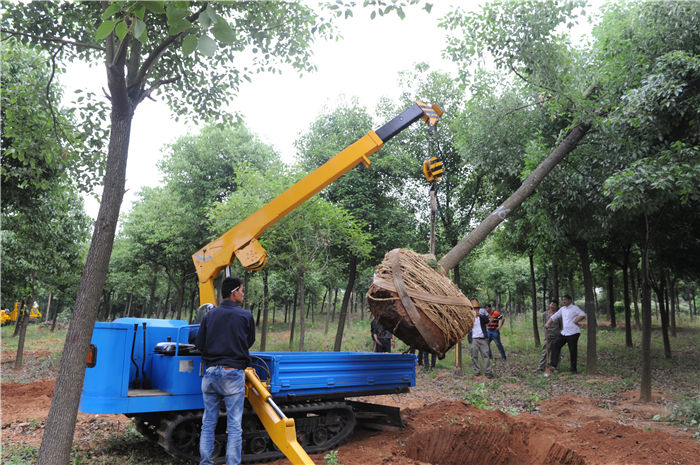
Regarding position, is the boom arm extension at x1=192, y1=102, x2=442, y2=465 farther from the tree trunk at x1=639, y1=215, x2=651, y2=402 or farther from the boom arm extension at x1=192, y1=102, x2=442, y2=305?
the tree trunk at x1=639, y1=215, x2=651, y2=402

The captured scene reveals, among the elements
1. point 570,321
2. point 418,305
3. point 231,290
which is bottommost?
point 570,321

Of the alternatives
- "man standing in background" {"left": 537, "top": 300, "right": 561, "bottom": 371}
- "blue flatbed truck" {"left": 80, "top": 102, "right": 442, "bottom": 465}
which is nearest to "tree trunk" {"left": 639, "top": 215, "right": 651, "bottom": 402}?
"man standing in background" {"left": 537, "top": 300, "right": 561, "bottom": 371}

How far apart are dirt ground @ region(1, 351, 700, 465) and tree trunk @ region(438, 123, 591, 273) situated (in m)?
2.31

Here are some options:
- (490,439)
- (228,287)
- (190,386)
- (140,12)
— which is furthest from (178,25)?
(490,439)

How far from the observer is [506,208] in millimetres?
8078

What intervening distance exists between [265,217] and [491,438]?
440 cm

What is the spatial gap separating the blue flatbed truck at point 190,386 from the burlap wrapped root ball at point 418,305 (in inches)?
50.6

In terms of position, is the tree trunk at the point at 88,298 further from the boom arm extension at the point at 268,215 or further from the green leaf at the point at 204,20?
the green leaf at the point at 204,20

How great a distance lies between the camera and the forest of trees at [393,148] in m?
5.80

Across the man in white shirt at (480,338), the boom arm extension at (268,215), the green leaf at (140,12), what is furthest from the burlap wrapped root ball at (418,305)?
the man in white shirt at (480,338)

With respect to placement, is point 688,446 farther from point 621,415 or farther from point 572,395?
point 572,395

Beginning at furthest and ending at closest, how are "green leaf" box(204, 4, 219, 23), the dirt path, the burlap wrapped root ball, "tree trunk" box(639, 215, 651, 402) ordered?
"tree trunk" box(639, 215, 651, 402), the dirt path, the burlap wrapped root ball, "green leaf" box(204, 4, 219, 23)

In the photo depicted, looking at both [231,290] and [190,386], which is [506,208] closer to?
[231,290]

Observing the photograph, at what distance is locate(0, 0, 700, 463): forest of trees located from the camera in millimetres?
5801
